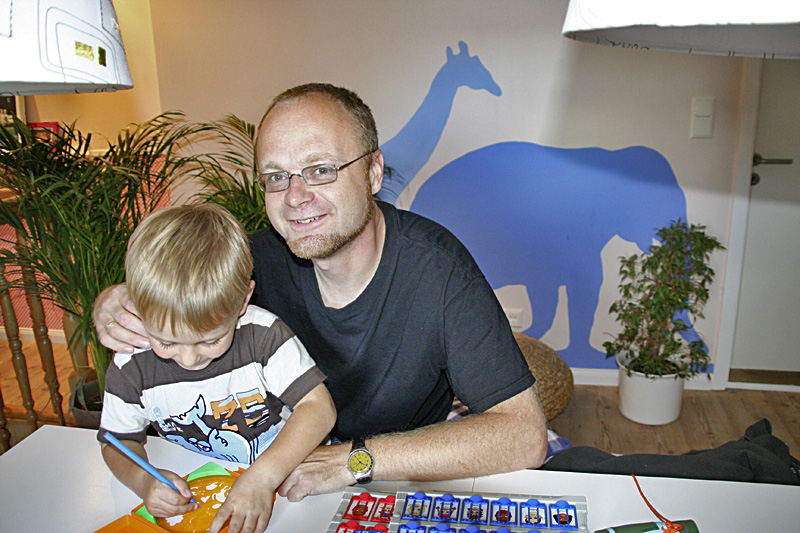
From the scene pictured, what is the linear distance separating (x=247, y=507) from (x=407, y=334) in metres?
0.51

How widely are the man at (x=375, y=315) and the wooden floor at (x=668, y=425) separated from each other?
1.65 metres

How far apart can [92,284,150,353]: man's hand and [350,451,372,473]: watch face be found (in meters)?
0.45

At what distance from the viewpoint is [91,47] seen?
26.9 inches

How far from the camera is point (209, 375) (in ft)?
3.80

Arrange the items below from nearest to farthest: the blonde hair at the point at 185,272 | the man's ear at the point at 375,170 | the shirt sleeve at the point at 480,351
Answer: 1. the blonde hair at the point at 185,272
2. the shirt sleeve at the point at 480,351
3. the man's ear at the point at 375,170

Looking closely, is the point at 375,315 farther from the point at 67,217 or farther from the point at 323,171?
the point at 67,217

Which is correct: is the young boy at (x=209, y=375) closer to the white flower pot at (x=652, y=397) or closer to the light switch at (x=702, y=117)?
the white flower pot at (x=652, y=397)

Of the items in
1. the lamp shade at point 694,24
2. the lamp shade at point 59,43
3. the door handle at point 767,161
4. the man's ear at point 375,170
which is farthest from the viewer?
the door handle at point 767,161

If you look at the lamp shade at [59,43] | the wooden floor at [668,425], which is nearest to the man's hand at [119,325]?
the lamp shade at [59,43]

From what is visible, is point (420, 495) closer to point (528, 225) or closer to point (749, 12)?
point (749, 12)

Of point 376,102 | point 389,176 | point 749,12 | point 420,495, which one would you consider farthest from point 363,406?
point 376,102

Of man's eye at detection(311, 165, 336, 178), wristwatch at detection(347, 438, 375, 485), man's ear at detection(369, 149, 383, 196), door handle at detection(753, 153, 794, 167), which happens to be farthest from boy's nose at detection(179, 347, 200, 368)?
door handle at detection(753, 153, 794, 167)

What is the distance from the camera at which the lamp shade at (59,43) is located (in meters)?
0.61

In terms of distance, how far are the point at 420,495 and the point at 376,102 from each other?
8.02ft
